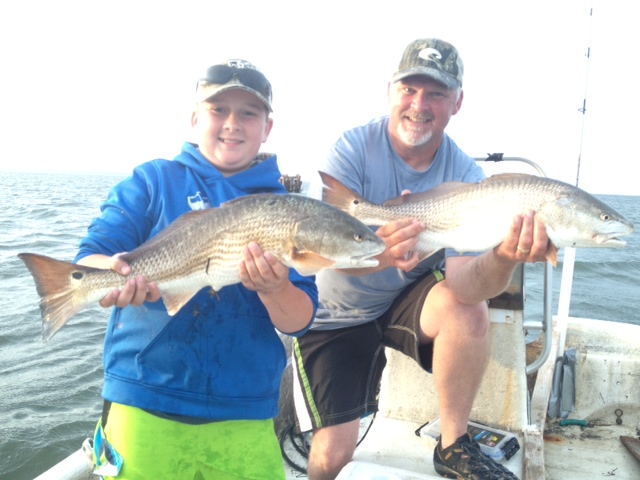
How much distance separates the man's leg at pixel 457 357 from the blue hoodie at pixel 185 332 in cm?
108

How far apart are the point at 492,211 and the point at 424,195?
50 cm

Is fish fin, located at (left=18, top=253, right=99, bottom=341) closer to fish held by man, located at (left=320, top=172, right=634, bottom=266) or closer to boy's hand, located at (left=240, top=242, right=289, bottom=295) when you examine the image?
boy's hand, located at (left=240, top=242, right=289, bottom=295)

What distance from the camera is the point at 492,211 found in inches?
140

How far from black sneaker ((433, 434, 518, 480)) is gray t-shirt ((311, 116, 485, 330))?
107 cm

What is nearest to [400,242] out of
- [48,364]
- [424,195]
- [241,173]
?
[424,195]

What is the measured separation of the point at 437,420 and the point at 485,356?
819 mm

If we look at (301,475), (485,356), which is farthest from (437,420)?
(301,475)

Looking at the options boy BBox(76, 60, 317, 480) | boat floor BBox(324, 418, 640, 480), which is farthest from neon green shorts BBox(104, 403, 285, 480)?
boat floor BBox(324, 418, 640, 480)

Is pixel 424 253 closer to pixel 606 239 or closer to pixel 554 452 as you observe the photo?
pixel 606 239

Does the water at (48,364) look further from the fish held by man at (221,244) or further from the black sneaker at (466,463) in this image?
the black sneaker at (466,463)

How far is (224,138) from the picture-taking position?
3.02 meters

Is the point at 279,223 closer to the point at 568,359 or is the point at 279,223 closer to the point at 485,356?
the point at 485,356

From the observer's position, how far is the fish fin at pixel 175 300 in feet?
8.63

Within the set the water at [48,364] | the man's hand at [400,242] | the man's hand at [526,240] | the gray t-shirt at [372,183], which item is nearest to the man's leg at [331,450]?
the gray t-shirt at [372,183]
